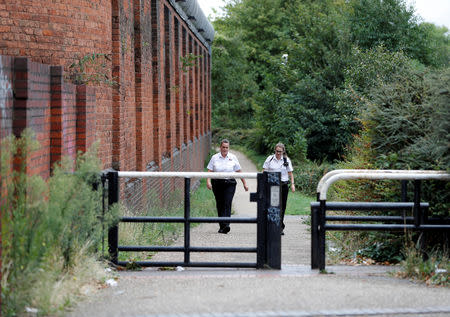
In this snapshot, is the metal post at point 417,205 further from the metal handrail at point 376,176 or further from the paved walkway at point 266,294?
the paved walkway at point 266,294

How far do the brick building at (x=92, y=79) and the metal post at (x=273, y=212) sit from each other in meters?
2.03

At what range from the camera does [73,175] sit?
6801 mm

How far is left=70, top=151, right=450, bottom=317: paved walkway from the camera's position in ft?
19.6

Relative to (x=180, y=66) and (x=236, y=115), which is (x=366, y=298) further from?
(x=236, y=115)

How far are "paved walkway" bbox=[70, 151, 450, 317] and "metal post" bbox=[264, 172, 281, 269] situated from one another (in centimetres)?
28

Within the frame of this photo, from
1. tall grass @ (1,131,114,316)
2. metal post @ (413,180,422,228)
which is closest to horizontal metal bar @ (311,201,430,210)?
metal post @ (413,180,422,228)

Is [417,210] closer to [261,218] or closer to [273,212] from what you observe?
[273,212]

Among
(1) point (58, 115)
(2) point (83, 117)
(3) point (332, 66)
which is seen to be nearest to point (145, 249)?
(1) point (58, 115)

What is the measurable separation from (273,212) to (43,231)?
2786mm

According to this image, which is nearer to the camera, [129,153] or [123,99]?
[123,99]

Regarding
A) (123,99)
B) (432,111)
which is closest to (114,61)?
(123,99)

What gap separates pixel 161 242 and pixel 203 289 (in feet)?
13.7

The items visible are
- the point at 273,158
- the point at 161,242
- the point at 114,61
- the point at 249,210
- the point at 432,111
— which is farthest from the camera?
the point at 249,210

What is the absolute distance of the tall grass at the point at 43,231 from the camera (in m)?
5.73
